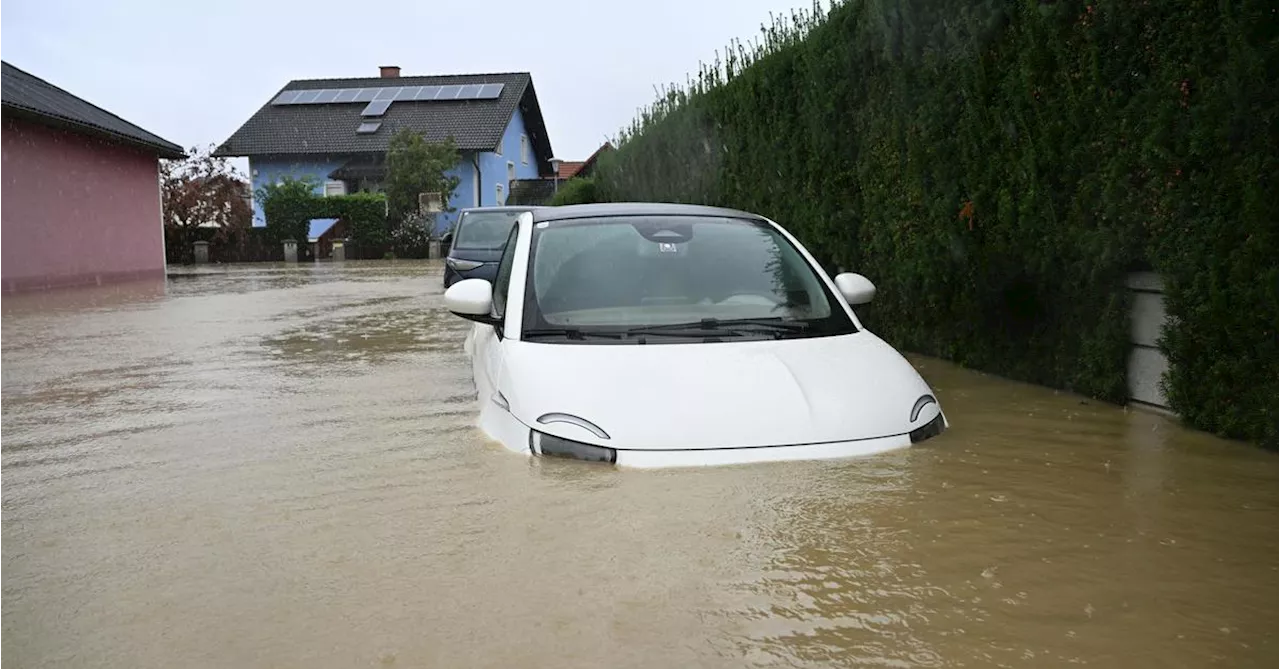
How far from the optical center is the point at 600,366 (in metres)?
4.41

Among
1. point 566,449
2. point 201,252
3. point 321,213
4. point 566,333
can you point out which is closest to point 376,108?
point 321,213

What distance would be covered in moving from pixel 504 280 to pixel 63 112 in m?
18.9

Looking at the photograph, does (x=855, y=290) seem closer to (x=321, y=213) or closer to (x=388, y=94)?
(x=321, y=213)

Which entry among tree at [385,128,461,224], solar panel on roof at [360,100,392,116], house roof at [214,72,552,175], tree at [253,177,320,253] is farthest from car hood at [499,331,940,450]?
solar panel on roof at [360,100,392,116]

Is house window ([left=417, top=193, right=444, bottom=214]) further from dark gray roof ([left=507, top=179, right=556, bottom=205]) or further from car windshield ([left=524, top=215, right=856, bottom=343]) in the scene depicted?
car windshield ([left=524, top=215, right=856, bottom=343])

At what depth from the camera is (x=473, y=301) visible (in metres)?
5.32

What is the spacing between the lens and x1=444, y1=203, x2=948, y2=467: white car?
411cm

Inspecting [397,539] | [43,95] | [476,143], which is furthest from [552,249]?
[476,143]

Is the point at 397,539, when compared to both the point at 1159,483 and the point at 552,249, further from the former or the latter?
the point at 1159,483

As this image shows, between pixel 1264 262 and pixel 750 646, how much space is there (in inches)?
133

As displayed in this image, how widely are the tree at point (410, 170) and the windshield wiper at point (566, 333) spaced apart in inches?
1393

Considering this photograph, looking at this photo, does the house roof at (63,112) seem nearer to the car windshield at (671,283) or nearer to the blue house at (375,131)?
the blue house at (375,131)

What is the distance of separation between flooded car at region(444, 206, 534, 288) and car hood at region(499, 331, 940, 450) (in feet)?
28.5

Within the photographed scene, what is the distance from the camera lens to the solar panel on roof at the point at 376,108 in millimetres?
45031
